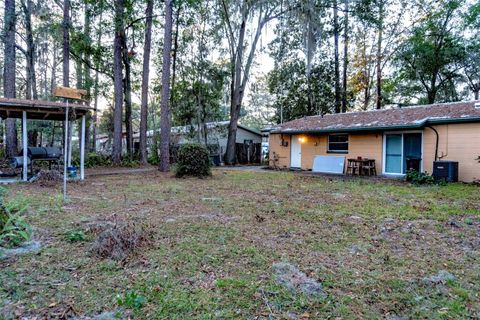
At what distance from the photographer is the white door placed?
13935 mm

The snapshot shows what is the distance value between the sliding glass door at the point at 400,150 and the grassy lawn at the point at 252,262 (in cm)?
499

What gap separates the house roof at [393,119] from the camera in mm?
9331

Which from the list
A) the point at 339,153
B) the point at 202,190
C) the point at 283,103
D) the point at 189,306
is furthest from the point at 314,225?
the point at 283,103

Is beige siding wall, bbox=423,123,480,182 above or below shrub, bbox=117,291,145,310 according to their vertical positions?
above

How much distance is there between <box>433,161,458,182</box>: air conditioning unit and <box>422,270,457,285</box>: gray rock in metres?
7.64

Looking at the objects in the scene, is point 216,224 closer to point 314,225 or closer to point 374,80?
point 314,225

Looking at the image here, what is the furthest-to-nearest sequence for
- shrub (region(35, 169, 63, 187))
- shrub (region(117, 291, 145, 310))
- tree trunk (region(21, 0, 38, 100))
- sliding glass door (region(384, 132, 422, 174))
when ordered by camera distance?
tree trunk (region(21, 0, 38, 100)) → sliding glass door (region(384, 132, 422, 174)) → shrub (region(35, 169, 63, 187)) → shrub (region(117, 291, 145, 310))

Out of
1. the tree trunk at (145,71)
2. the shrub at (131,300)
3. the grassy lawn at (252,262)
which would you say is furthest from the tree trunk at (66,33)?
the shrub at (131,300)

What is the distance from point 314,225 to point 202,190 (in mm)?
3634

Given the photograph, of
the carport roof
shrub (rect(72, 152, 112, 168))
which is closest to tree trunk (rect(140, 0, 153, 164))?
shrub (rect(72, 152, 112, 168))

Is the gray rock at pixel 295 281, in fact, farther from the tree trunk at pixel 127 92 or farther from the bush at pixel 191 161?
the tree trunk at pixel 127 92

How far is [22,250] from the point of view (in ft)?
10.0

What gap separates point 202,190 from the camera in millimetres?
7266

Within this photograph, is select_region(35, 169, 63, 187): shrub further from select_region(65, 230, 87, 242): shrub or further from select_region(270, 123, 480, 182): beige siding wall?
select_region(270, 123, 480, 182): beige siding wall
